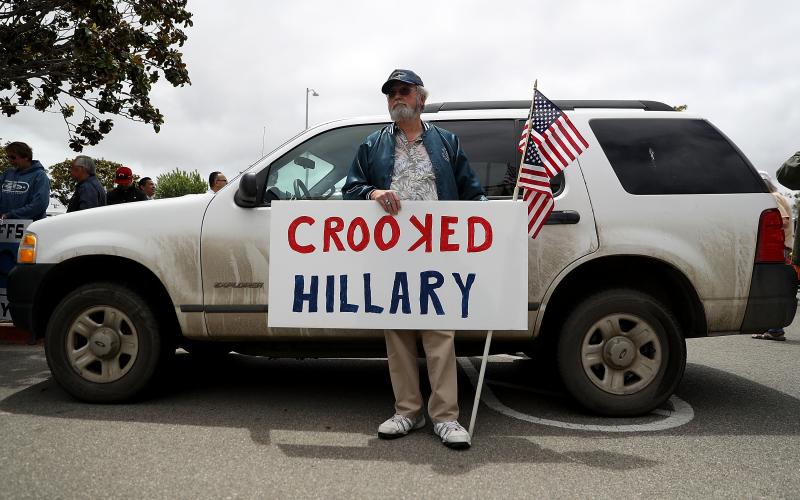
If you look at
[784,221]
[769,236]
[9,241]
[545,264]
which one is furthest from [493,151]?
[9,241]

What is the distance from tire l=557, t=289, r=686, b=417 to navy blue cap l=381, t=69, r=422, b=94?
5.30ft

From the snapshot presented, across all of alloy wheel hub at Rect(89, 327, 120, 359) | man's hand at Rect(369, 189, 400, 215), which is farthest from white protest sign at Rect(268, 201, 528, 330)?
alloy wheel hub at Rect(89, 327, 120, 359)

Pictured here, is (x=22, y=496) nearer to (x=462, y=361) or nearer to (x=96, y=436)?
(x=96, y=436)

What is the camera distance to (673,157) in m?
3.44

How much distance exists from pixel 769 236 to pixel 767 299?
1.21ft

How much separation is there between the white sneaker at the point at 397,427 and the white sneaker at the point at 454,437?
21cm

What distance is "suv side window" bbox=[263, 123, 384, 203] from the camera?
3.52 metres

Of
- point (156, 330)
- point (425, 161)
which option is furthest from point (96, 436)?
point (425, 161)

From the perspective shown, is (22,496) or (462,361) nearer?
(22,496)

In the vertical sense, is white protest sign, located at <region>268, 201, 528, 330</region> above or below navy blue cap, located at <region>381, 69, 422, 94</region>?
below

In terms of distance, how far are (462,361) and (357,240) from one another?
99.5 inches

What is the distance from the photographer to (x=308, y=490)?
2352 mm

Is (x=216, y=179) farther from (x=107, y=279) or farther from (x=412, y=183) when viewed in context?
(x=412, y=183)

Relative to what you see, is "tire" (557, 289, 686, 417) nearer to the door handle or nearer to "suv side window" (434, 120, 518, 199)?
the door handle
